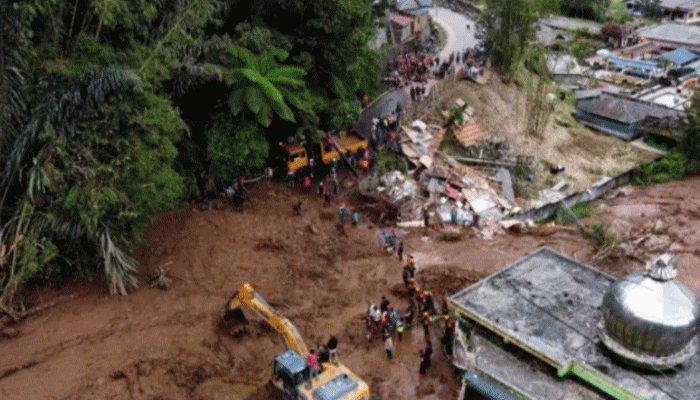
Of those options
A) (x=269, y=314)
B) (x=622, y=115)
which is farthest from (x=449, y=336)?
(x=622, y=115)

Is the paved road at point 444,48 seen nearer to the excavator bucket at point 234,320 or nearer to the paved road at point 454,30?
the paved road at point 454,30

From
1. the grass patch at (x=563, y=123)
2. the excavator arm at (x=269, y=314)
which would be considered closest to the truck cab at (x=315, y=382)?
the excavator arm at (x=269, y=314)

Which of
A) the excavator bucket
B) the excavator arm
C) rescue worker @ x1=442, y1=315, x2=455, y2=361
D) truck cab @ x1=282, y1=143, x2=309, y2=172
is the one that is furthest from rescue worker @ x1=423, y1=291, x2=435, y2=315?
truck cab @ x1=282, y1=143, x2=309, y2=172

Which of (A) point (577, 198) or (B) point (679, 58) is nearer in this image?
(A) point (577, 198)

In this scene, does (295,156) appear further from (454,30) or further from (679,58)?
(679,58)

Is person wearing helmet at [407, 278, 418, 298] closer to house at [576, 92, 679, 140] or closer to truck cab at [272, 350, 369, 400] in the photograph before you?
truck cab at [272, 350, 369, 400]

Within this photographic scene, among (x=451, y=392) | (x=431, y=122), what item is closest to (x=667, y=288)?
(x=451, y=392)

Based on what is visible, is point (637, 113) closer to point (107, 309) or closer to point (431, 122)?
point (431, 122)
